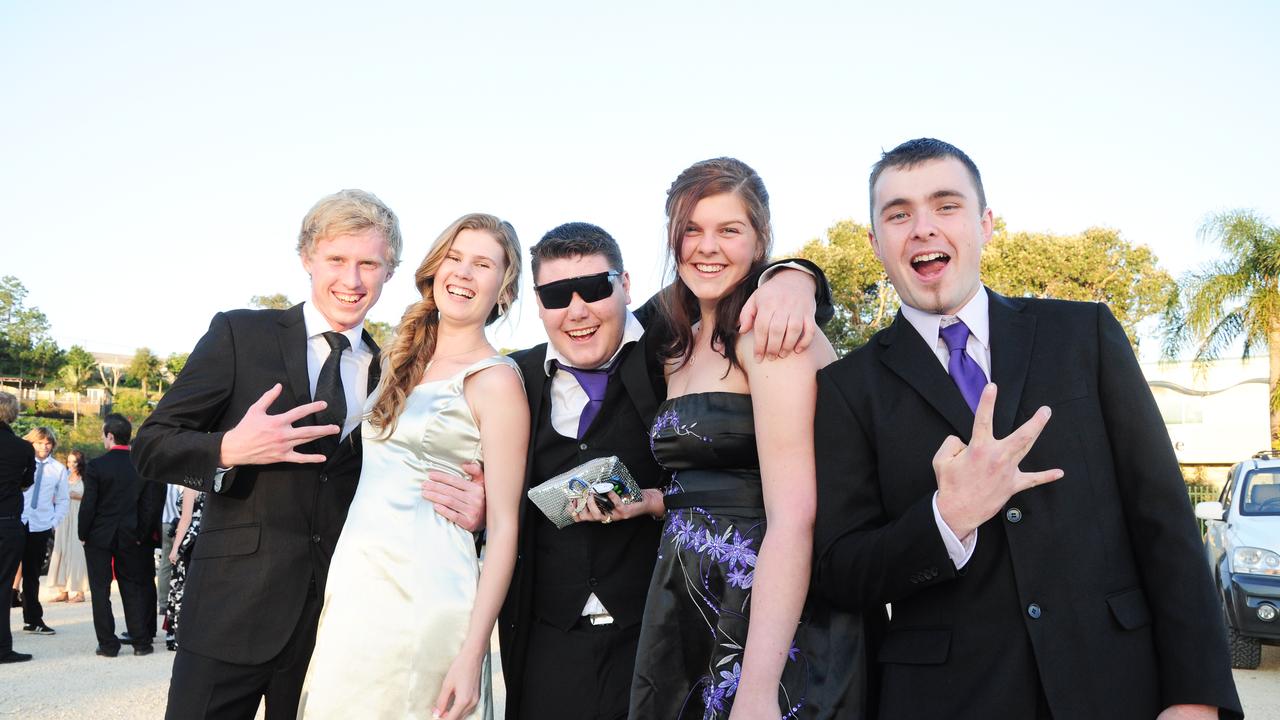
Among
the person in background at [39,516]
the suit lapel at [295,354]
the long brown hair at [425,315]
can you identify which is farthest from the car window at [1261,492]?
the person in background at [39,516]

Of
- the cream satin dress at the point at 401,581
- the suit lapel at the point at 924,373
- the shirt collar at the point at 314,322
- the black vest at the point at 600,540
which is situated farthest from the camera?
the shirt collar at the point at 314,322

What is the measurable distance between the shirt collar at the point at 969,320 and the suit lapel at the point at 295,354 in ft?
7.50

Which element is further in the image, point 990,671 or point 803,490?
point 803,490

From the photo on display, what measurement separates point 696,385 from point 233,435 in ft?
5.50

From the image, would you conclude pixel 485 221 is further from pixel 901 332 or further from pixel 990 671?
pixel 990 671

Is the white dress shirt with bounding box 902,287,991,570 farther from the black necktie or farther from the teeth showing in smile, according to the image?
the black necktie

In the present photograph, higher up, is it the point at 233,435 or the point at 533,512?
the point at 233,435

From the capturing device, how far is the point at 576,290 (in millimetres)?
3639

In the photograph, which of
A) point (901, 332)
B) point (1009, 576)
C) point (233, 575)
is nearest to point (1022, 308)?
point (901, 332)

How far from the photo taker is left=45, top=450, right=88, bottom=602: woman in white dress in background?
15.3m

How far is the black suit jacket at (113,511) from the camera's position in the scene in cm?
1063

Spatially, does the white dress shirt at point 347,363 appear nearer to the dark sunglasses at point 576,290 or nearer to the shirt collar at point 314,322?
the shirt collar at point 314,322

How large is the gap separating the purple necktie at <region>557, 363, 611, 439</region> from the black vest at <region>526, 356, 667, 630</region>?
0.13 feet

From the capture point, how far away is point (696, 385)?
10.3ft
